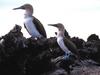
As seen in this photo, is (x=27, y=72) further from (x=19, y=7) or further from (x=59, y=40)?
(x=19, y=7)

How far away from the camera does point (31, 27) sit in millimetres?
20656

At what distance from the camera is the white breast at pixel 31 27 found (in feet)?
67.4

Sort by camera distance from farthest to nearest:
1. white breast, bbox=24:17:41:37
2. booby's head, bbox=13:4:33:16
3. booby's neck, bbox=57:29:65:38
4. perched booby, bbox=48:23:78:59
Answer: booby's head, bbox=13:4:33:16, white breast, bbox=24:17:41:37, booby's neck, bbox=57:29:65:38, perched booby, bbox=48:23:78:59

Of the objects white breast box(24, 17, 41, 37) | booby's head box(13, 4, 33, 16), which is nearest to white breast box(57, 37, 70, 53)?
white breast box(24, 17, 41, 37)

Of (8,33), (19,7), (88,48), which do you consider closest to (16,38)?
(8,33)

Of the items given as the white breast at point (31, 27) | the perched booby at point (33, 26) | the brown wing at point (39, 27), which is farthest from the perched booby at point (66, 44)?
the white breast at point (31, 27)

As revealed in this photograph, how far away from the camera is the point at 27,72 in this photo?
16375mm

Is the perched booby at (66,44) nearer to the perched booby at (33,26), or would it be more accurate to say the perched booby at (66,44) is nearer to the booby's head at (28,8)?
the perched booby at (33,26)

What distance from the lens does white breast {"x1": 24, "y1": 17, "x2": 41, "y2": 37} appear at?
2053 centimetres

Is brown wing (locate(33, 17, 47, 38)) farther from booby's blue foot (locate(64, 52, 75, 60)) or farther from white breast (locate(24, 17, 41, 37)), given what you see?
booby's blue foot (locate(64, 52, 75, 60))

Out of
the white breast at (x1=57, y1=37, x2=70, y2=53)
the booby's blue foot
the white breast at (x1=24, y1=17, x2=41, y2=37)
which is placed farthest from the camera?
the white breast at (x1=24, y1=17, x2=41, y2=37)

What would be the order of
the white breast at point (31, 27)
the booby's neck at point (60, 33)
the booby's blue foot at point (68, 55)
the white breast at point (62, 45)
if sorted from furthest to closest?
the white breast at point (31, 27), the booby's neck at point (60, 33), the white breast at point (62, 45), the booby's blue foot at point (68, 55)

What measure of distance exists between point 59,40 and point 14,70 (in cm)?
392

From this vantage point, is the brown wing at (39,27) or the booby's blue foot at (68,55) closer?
the booby's blue foot at (68,55)
